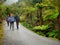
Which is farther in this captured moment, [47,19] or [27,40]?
[47,19]

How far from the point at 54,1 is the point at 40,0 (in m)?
9.57

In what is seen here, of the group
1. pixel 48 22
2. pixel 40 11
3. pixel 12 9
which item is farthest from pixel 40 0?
pixel 12 9

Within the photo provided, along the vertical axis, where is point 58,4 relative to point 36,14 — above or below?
above

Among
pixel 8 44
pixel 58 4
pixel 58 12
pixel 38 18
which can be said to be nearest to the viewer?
pixel 8 44

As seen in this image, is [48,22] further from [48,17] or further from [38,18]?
[38,18]

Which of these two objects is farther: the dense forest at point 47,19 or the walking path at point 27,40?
the dense forest at point 47,19

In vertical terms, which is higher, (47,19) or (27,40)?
(47,19)

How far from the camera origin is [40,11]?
31125 millimetres

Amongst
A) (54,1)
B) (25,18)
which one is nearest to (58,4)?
(54,1)

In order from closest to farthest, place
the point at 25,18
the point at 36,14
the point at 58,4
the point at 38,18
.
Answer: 1. the point at 58,4
2. the point at 38,18
3. the point at 36,14
4. the point at 25,18

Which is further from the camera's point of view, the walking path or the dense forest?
the dense forest

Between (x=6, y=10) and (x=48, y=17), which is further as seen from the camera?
(x=6, y=10)

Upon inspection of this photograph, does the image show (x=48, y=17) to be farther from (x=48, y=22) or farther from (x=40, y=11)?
(x=40, y=11)

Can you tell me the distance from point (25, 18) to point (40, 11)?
10168 mm
